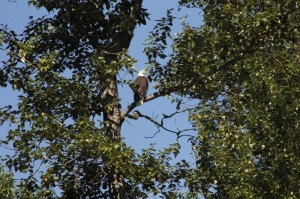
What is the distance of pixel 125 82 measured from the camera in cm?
1636

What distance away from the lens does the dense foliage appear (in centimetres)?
1551

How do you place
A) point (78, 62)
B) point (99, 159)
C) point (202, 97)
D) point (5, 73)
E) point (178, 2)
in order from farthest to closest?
point (202, 97)
point (178, 2)
point (78, 62)
point (5, 73)
point (99, 159)

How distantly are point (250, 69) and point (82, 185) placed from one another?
23.3 feet

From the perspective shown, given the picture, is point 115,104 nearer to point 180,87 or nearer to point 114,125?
point 114,125

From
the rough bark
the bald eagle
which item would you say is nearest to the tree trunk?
the rough bark

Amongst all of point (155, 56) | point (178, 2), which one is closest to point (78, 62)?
point (155, 56)

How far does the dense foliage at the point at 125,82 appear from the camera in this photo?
15508 millimetres

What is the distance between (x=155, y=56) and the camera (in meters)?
18.2

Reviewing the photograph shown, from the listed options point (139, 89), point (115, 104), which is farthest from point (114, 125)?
point (139, 89)

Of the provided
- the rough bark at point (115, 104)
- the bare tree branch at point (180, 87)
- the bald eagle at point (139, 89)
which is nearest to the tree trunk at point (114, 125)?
the rough bark at point (115, 104)

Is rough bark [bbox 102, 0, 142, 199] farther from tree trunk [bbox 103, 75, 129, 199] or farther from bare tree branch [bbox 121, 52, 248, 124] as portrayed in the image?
bare tree branch [bbox 121, 52, 248, 124]

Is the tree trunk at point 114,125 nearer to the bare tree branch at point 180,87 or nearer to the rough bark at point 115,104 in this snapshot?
the rough bark at point 115,104

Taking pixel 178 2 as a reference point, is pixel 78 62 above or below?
below

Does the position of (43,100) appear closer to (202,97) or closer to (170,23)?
(170,23)
